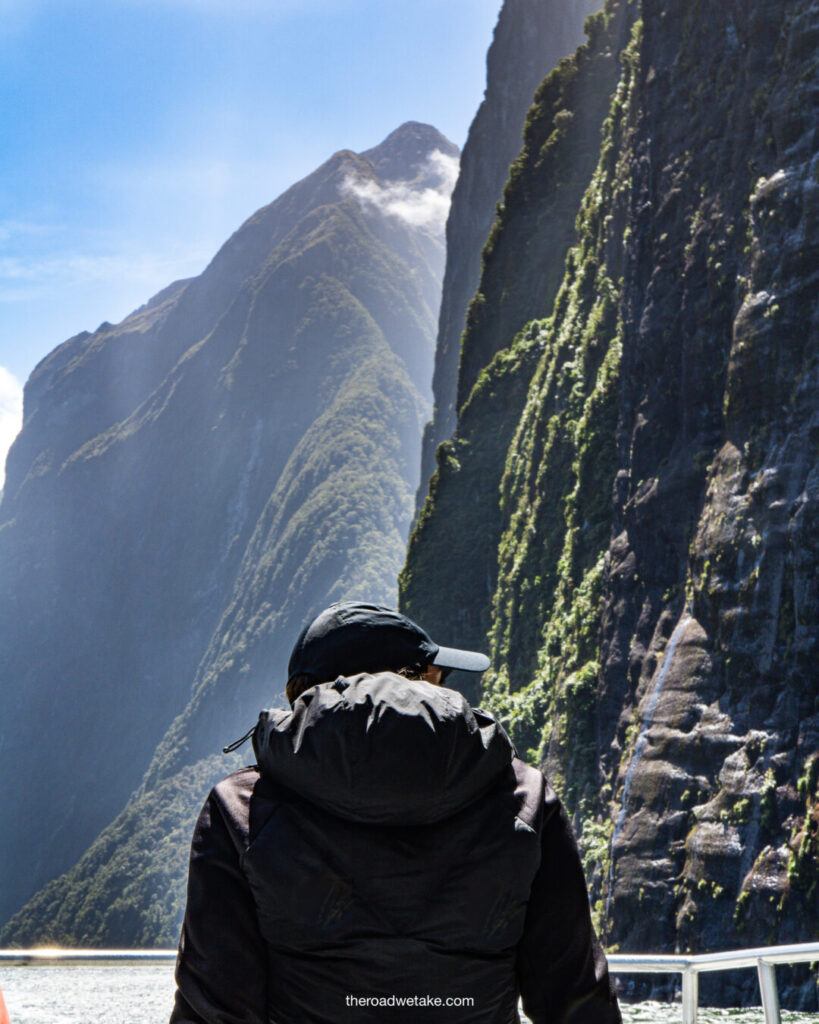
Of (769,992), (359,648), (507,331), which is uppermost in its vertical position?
(507,331)

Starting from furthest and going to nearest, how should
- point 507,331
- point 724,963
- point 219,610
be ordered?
point 219,610, point 507,331, point 724,963

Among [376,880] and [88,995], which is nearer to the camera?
[376,880]

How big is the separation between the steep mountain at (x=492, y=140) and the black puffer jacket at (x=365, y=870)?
51.0 m

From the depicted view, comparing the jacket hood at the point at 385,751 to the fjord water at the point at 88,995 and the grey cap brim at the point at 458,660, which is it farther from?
the fjord water at the point at 88,995

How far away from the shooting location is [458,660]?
69.1 inches

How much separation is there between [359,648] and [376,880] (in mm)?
339

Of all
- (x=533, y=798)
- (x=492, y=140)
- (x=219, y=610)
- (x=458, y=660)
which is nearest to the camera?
(x=533, y=798)

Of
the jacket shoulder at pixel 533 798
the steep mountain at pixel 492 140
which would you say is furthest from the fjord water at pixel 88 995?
the steep mountain at pixel 492 140

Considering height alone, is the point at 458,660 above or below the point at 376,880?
above

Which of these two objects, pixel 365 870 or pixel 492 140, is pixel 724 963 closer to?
pixel 365 870

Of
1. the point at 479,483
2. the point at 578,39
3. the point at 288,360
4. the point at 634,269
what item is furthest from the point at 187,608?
the point at 634,269

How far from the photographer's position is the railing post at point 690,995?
306 cm

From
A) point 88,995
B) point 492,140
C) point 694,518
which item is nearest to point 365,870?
point 88,995

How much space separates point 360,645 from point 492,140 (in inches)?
2288
